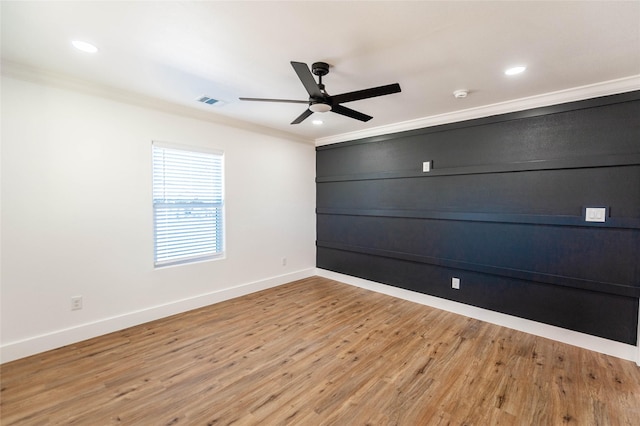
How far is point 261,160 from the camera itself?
434 cm

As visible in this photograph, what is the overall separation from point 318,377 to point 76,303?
2469mm

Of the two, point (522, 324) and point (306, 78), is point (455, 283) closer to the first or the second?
point (522, 324)

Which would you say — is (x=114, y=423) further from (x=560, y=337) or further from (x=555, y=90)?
(x=555, y=90)

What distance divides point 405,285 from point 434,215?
3.60 ft

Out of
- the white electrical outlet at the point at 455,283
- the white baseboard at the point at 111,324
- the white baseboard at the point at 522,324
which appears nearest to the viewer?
the white baseboard at the point at 111,324

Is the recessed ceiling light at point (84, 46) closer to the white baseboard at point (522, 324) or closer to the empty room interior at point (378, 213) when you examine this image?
the empty room interior at point (378, 213)

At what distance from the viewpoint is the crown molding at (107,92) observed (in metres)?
2.41

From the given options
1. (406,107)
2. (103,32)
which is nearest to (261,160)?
(406,107)

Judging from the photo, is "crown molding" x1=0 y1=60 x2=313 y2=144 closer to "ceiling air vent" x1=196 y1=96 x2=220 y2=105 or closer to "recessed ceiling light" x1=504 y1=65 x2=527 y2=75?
"ceiling air vent" x1=196 y1=96 x2=220 y2=105

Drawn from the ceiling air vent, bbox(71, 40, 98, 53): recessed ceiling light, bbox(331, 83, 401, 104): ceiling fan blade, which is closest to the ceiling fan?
bbox(331, 83, 401, 104): ceiling fan blade

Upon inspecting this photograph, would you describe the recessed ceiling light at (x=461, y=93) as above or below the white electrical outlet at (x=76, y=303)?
above

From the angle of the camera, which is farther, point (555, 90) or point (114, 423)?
point (555, 90)

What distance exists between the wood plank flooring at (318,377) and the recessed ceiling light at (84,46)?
2556 mm

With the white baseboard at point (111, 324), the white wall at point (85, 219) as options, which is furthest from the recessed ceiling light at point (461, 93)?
the white baseboard at point (111, 324)
